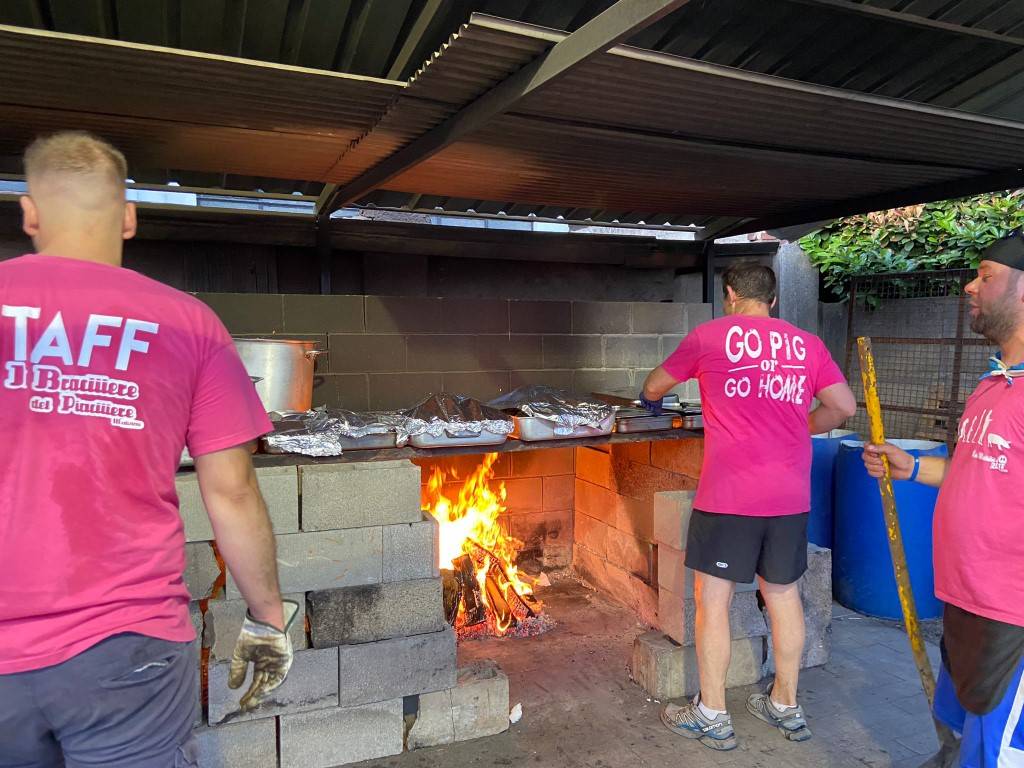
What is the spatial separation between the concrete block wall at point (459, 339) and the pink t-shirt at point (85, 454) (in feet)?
9.97

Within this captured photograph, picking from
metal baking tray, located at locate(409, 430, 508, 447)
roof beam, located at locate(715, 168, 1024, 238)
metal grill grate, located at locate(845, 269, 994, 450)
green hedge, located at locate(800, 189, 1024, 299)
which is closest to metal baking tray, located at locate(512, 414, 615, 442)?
metal baking tray, located at locate(409, 430, 508, 447)

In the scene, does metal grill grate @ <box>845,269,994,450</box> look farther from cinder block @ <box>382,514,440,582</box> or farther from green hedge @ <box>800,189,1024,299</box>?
cinder block @ <box>382,514,440,582</box>

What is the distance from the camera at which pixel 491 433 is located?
3.81m

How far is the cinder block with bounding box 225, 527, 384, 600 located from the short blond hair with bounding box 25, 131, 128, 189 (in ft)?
6.17

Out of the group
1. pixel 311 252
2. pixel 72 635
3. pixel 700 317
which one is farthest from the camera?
pixel 700 317

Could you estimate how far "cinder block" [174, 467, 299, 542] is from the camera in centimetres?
316

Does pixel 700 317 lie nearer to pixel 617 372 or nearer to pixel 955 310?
pixel 617 372

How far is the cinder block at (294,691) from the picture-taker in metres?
3.22

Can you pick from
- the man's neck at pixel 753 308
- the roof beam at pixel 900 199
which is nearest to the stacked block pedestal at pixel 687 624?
the man's neck at pixel 753 308

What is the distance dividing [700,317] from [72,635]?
5196 millimetres

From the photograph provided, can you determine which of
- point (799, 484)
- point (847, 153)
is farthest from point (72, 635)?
point (847, 153)

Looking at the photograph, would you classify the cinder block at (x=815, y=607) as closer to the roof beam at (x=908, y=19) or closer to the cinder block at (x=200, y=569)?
the roof beam at (x=908, y=19)

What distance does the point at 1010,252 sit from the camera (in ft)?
8.63

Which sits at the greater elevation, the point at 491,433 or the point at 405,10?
the point at 405,10
